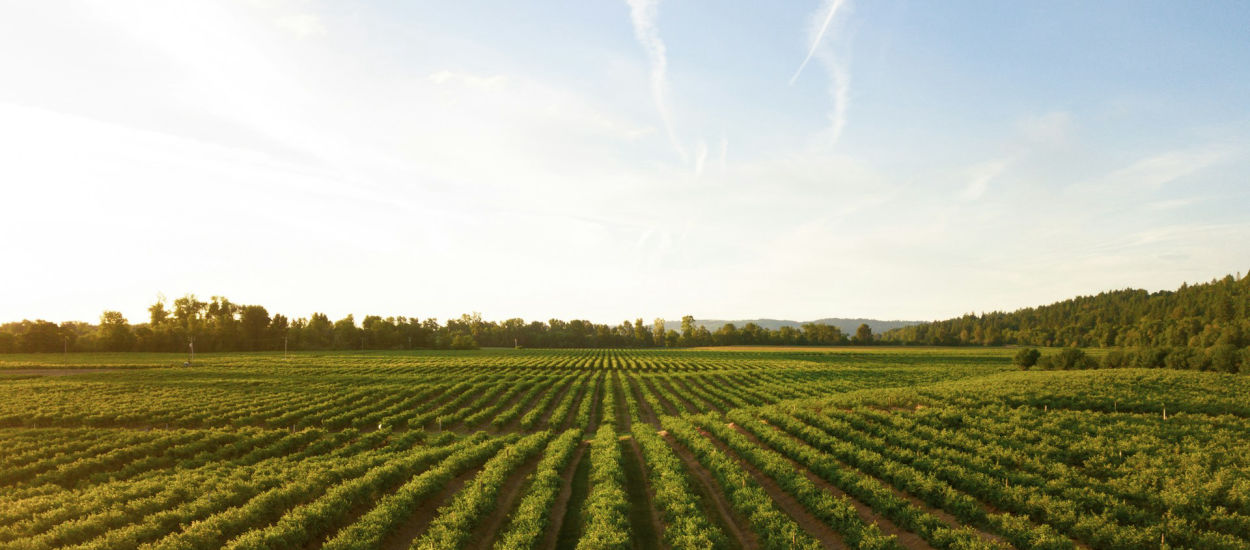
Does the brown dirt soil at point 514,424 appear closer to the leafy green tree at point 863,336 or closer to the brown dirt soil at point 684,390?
the brown dirt soil at point 684,390

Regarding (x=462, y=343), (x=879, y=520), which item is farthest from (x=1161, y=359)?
(x=462, y=343)

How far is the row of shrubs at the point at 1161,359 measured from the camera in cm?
4941

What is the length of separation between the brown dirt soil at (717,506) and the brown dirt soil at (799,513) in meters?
1.89

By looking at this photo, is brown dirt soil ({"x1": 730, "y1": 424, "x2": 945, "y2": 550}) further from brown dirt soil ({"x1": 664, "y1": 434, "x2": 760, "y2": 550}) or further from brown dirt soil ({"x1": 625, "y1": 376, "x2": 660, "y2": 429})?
brown dirt soil ({"x1": 625, "y1": 376, "x2": 660, "y2": 429})

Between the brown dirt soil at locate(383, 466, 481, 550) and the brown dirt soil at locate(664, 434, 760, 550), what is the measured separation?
10421 millimetres

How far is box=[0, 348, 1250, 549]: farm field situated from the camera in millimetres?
15156

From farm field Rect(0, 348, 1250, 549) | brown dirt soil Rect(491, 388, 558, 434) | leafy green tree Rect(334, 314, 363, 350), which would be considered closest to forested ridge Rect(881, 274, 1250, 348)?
farm field Rect(0, 348, 1250, 549)

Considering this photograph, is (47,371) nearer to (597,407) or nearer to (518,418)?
(518,418)

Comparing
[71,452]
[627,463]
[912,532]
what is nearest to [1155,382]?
[912,532]

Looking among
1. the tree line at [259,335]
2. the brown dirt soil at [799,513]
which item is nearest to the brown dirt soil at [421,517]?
the brown dirt soil at [799,513]

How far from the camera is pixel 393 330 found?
16175 cm

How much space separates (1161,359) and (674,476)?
73.9 meters

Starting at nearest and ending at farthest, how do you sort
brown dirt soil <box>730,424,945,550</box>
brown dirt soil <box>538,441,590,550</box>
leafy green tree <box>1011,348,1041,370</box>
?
brown dirt soil <box>730,424,945,550</box> < brown dirt soil <box>538,441,590,550</box> < leafy green tree <box>1011,348,1041,370</box>

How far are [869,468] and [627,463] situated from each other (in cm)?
1169
